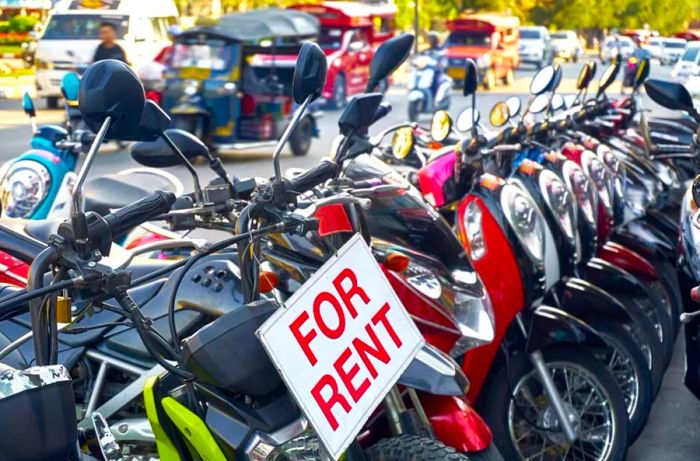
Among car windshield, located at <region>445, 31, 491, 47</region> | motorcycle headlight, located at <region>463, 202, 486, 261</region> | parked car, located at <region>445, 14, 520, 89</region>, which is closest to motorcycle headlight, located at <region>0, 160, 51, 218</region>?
motorcycle headlight, located at <region>463, 202, 486, 261</region>

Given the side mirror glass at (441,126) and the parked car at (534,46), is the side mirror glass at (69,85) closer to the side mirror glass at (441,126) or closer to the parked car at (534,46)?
the side mirror glass at (441,126)

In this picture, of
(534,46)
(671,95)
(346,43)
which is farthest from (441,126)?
(534,46)

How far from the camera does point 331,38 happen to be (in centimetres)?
2461

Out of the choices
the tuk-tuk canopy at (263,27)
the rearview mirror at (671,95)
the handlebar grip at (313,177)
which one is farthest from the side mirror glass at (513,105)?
the tuk-tuk canopy at (263,27)

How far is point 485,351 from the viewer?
3.99 meters

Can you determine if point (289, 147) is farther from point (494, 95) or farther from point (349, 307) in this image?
point (494, 95)

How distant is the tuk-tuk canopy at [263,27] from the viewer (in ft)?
51.4

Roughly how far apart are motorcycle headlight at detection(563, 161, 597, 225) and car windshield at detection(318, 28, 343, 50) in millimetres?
19565

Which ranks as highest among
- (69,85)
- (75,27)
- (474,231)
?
(69,85)

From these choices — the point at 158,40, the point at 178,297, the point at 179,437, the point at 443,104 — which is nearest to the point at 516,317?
the point at 178,297

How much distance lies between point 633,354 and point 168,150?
74.9 inches

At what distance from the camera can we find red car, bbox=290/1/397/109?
23125 mm

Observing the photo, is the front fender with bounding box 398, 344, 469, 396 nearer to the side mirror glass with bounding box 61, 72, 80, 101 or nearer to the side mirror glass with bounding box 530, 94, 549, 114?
the side mirror glass with bounding box 530, 94, 549, 114

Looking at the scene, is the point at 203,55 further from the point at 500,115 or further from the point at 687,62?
the point at 500,115
